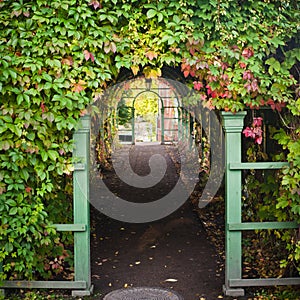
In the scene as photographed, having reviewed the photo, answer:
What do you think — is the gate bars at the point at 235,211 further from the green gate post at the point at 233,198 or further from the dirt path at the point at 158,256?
the dirt path at the point at 158,256

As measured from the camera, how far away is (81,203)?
5324mm

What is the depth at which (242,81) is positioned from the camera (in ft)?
16.8

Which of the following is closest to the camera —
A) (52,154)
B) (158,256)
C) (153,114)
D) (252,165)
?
(52,154)

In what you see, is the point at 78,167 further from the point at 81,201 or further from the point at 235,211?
the point at 235,211

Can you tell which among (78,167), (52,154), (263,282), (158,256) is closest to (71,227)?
(78,167)

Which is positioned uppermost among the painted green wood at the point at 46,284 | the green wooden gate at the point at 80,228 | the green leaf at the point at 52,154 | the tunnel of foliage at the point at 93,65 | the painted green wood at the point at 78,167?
the tunnel of foliage at the point at 93,65

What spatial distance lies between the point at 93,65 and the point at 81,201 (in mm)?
1421

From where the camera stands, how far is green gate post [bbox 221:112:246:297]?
528cm

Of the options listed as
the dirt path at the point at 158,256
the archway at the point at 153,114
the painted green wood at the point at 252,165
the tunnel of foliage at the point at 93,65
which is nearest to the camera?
the tunnel of foliage at the point at 93,65

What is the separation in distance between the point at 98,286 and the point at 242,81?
277 centimetres

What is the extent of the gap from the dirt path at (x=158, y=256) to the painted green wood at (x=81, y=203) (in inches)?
16.2

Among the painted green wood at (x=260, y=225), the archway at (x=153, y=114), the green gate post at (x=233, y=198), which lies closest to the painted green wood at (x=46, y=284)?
the green gate post at (x=233, y=198)

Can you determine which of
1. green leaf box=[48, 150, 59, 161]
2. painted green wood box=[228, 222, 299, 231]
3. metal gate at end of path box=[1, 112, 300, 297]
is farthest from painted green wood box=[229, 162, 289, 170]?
green leaf box=[48, 150, 59, 161]

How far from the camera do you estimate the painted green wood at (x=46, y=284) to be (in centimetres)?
532
